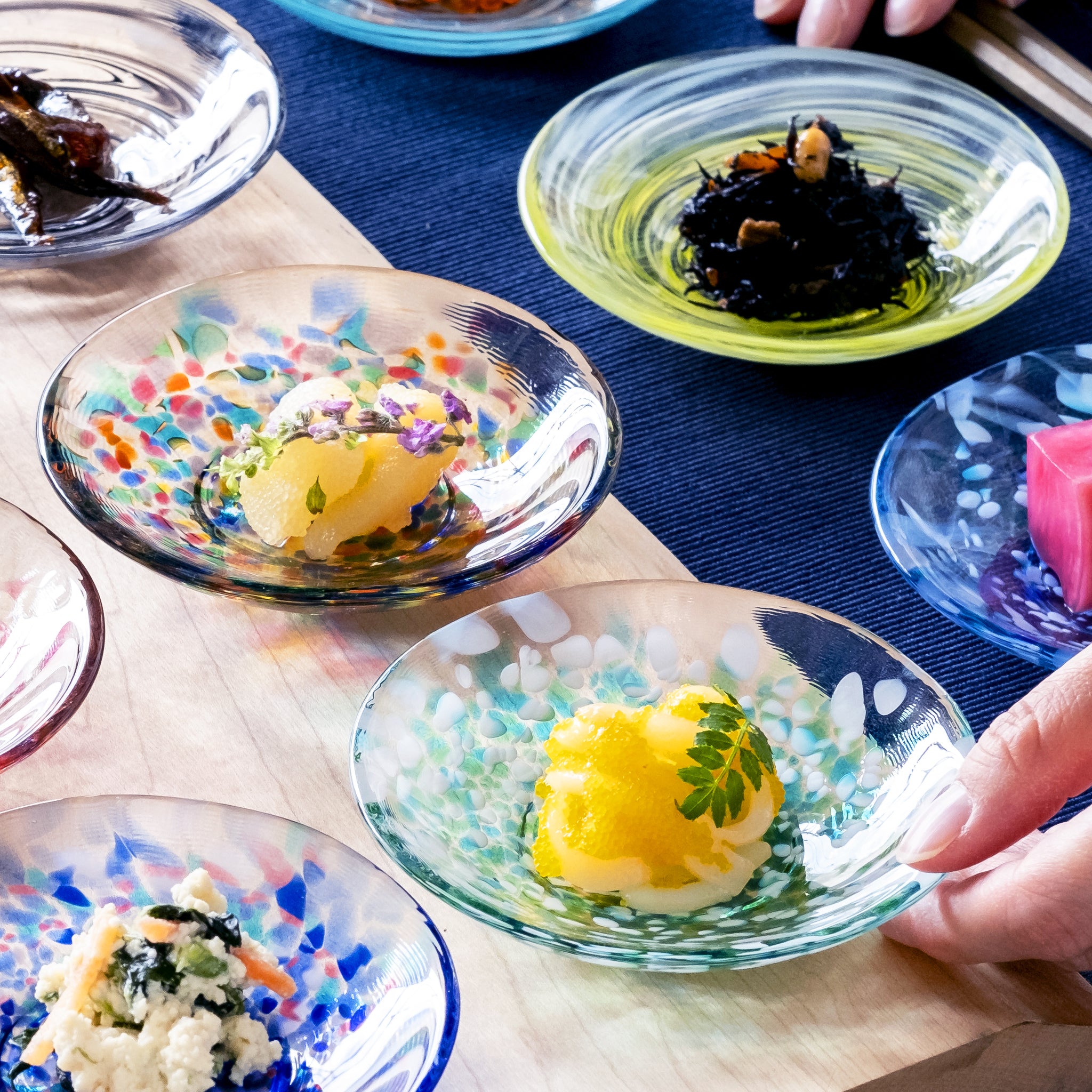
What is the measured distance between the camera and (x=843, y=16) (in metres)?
1.66

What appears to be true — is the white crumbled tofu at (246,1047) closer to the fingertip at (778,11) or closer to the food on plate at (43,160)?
the food on plate at (43,160)

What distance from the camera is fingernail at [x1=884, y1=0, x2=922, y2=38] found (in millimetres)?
1692

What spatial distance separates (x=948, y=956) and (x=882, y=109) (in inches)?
39.6

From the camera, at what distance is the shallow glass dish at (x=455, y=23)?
1.54 metres

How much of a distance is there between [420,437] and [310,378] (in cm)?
15

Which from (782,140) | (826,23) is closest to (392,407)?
(782,140)

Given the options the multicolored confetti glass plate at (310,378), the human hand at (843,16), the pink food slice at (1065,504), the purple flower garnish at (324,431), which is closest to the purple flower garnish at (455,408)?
the multicolored confetti glass plate at (310,378)

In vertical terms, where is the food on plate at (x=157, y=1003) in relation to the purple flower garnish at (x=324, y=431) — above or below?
below

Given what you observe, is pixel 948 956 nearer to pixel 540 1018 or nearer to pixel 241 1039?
pixel 540 1018

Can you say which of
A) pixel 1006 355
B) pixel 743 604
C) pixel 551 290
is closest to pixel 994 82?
pixel 1006 355

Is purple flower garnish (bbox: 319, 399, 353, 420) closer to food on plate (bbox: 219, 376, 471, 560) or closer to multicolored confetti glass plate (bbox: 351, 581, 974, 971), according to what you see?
food on plate (bbox: 219, 376, 471, 560)

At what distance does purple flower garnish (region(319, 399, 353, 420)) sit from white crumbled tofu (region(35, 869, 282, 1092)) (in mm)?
381

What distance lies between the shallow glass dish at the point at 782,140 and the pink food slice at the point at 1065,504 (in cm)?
17

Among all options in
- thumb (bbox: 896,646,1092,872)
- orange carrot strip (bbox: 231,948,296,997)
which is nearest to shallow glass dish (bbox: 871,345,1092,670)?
thumb (bbox: 896,646,1092,872)
